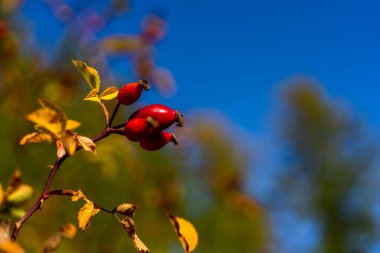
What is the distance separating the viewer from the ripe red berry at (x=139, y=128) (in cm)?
46

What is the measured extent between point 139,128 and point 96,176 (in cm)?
251

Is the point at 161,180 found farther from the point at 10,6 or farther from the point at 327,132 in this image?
the point at 327,132

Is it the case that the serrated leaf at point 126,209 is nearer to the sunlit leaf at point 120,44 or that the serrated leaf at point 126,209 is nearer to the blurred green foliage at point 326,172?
the sunlit leaf at point 120,44

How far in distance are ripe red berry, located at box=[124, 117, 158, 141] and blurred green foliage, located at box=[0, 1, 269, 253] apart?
13cm

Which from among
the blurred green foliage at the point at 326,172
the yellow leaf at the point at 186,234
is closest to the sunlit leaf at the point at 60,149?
the yellow leaf at the point at 186,234

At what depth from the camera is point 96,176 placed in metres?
2.90

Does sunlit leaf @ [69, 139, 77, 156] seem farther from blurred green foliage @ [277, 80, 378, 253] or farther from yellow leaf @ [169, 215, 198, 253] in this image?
blurred green foliage @ [277, 80, 378, 253]

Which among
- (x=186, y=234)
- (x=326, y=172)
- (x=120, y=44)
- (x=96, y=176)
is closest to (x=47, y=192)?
(x=186, y=234)

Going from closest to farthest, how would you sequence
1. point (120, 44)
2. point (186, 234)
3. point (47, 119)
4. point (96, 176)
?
point (47, 119) → point (186, 234) → point (120, 44) → point (96, 176)

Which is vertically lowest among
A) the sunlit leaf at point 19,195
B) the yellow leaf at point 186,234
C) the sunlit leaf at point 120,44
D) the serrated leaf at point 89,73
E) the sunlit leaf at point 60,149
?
the sunlit leaf at point 19,195

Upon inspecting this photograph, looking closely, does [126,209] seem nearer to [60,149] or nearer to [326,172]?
[60,149]

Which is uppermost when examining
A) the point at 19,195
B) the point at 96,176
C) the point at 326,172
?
the point at 326,172

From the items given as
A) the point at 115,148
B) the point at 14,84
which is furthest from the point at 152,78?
the point at 14,84

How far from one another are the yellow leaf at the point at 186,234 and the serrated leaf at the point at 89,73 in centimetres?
16
